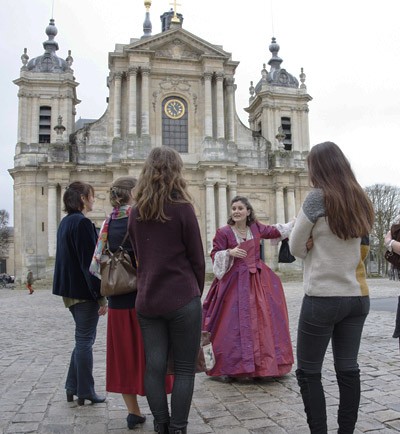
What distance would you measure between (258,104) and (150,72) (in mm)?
8806

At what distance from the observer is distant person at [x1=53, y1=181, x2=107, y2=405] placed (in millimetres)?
4109

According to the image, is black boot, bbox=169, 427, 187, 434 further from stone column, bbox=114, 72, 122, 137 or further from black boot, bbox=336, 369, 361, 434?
stone column, bbox=114, 72, 122, 137

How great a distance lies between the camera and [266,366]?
15.5 feet

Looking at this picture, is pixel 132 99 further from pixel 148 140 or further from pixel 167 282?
pixel 167 282

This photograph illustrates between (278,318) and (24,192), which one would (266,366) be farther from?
(24,192)

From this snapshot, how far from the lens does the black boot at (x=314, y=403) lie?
2826mm

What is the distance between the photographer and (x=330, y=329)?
284 centimetres

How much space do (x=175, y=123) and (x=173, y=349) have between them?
2884 centimetres

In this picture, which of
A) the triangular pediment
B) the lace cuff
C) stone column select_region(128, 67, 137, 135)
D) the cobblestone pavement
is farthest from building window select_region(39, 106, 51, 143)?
the lace cuff

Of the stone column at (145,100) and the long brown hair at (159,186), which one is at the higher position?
the stone column at (145,100)

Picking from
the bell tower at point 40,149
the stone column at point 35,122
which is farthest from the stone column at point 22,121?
the stone column at point 35,122

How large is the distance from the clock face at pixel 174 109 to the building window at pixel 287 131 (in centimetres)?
751

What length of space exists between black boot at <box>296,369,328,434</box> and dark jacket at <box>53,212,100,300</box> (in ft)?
6.41

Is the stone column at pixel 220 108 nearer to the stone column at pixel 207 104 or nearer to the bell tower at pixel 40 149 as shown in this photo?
the stone column at pixel 207 104
